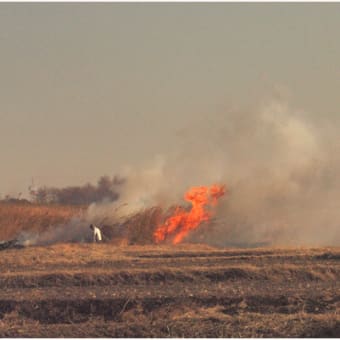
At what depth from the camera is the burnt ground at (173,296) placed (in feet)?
50.3

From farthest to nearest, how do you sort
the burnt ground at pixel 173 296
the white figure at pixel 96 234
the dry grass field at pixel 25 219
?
the dry grass field at pixel 25 219 < the white figure at pixel 96 234 < the burnt ground at pixel 173 296

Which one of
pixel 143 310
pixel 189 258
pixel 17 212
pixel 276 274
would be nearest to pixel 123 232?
pixel 17 212

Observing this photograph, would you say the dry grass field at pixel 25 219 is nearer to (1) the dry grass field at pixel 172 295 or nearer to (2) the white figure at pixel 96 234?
(2) the white figure at pixel 96 234

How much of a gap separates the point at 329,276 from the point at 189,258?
5849 millimetres

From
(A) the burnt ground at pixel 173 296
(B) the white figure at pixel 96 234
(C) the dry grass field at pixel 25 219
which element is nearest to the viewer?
(A) the burnt ground at pixel 173 296

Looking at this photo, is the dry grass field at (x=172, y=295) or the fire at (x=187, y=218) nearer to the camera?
the dry grass field at (x=172, y=295)

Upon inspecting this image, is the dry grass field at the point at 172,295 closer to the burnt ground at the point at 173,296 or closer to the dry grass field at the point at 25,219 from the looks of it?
the burnt ground at the point at 173,296

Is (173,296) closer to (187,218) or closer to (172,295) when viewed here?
(172,295)

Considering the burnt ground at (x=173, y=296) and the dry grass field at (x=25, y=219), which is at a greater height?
the dry grass field at (x=25, y=219)

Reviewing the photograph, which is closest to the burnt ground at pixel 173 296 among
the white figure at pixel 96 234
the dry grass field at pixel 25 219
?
the white figure at pixel 96 234

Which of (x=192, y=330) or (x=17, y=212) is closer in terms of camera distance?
(x=192, y=330)

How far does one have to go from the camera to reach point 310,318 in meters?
15.7

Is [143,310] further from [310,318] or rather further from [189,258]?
[189,258]

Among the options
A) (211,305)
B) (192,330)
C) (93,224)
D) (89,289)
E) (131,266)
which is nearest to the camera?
(192,330)
